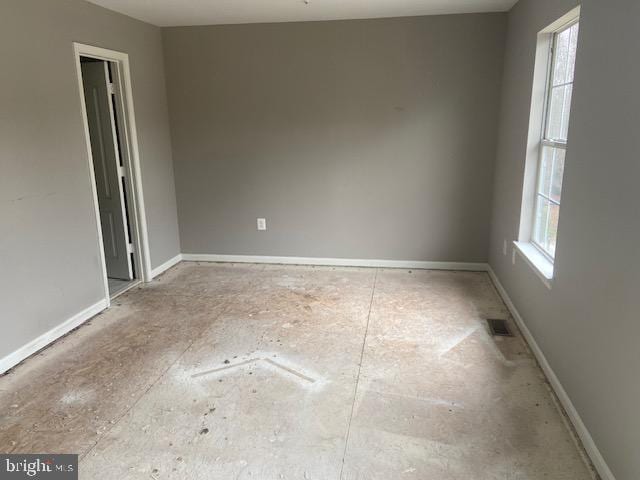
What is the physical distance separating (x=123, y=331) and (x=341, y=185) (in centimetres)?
237

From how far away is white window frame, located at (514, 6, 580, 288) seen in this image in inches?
113

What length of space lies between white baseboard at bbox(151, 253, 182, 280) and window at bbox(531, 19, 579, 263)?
133 inches

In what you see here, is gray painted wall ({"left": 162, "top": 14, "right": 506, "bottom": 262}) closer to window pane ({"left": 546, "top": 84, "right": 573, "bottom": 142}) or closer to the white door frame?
the white door frame

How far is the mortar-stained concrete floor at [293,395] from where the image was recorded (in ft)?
6.57

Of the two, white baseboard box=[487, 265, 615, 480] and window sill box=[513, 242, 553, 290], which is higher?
window sill box=[513, 242, 553, 290]

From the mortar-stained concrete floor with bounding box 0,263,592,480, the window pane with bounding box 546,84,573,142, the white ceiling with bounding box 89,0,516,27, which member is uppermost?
the white ceiling with bounding box 89,0,516,27

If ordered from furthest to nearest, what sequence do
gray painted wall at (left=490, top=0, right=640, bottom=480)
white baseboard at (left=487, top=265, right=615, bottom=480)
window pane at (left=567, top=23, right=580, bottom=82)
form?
1. window pane at (left=567, top=23, right=580, bottom=82)
2. white baseboard at (left=487, top=265, right=615, bottom=480)
3. gray painted wall at (left=490, top=0, right=640, bottom=480)

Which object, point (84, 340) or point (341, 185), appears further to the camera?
point (341, 185)

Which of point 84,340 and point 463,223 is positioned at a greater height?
point 463,223

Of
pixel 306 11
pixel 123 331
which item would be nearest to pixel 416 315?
pixel 123 331

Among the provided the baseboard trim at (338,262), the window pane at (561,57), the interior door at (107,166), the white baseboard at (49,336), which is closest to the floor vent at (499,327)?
the baseboard trim at (338,262)

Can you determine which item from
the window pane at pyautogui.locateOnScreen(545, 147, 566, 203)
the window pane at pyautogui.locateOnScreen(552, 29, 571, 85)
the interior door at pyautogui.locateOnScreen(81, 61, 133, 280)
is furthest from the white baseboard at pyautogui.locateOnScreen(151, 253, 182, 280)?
the window pane at pyautogui.locateOnScreen(552, 29, 571, 85)

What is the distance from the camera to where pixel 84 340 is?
10.4 feet

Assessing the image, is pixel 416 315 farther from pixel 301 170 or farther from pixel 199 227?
pixel 199 227
